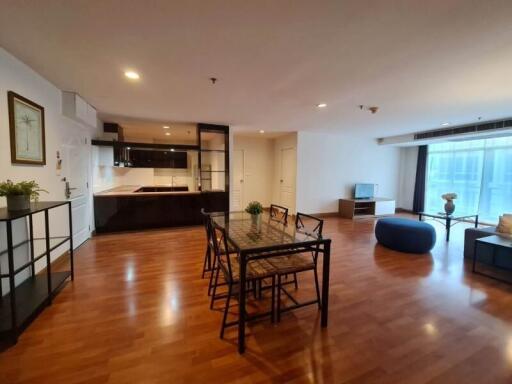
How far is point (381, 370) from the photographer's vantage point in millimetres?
1563

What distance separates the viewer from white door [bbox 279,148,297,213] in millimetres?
6656

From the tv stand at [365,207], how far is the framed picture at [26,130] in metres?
6.50

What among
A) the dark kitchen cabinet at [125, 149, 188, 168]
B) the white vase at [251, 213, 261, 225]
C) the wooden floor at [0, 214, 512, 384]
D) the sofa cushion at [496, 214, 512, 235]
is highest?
the dark kitchen cabinet at [125, 149, 188, 168]

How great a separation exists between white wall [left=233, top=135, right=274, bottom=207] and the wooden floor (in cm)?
473

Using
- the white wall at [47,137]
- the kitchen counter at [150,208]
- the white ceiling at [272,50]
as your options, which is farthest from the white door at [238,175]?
the white wall at [47,137]

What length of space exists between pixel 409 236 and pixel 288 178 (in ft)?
12.0

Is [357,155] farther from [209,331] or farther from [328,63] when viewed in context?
[209,331]

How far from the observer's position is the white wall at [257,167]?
7.43m

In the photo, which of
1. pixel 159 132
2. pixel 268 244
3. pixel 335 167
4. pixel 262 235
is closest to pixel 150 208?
pixel 159 132

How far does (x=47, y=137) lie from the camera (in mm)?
2975

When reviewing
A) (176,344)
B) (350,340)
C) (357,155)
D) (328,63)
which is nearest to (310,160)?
(357,155)

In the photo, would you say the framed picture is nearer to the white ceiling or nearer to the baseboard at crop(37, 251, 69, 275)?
the white ceiling

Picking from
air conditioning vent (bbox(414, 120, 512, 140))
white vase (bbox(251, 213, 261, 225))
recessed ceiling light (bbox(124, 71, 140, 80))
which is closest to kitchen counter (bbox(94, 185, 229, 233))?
recessed ceiling light (bbox(124, 71, 140, 80))

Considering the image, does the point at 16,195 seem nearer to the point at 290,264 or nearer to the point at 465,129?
the point at 290,264
